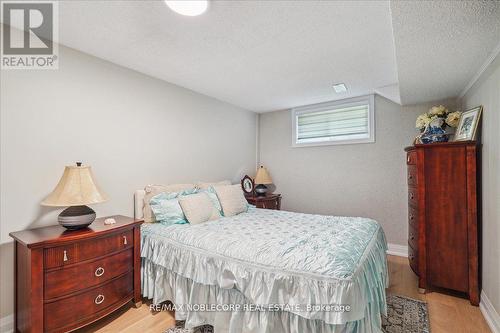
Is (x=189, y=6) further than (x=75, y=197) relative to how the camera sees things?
No

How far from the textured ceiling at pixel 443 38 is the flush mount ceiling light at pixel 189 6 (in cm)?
116

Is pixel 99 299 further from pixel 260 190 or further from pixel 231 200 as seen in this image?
pixel 260 190

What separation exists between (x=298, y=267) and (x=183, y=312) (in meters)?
1.12

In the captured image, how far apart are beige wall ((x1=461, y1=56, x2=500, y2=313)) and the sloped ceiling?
0.75 feet

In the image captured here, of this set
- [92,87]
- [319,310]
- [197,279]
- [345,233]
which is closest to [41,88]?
[92,87]

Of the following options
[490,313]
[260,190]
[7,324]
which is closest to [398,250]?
[490,313]

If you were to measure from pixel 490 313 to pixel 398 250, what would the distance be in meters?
1.54

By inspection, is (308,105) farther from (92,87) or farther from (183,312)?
(183,312)

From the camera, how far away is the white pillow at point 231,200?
291 cm

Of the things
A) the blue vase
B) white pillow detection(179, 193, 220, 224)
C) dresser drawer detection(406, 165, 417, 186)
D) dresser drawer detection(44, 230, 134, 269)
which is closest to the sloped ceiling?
the blue vase

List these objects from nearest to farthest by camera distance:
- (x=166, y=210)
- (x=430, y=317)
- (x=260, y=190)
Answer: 1. (x=430, y=317)
2. (x=166, y=210)
3. (x=260, y=190)

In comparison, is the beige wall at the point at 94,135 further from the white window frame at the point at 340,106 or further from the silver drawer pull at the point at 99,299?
the white window frame at the point at 340,106

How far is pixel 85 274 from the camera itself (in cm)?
183

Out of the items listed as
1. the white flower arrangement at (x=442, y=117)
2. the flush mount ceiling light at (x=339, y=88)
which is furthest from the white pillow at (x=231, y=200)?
the white flower arrangement at (x=442, y=117)
